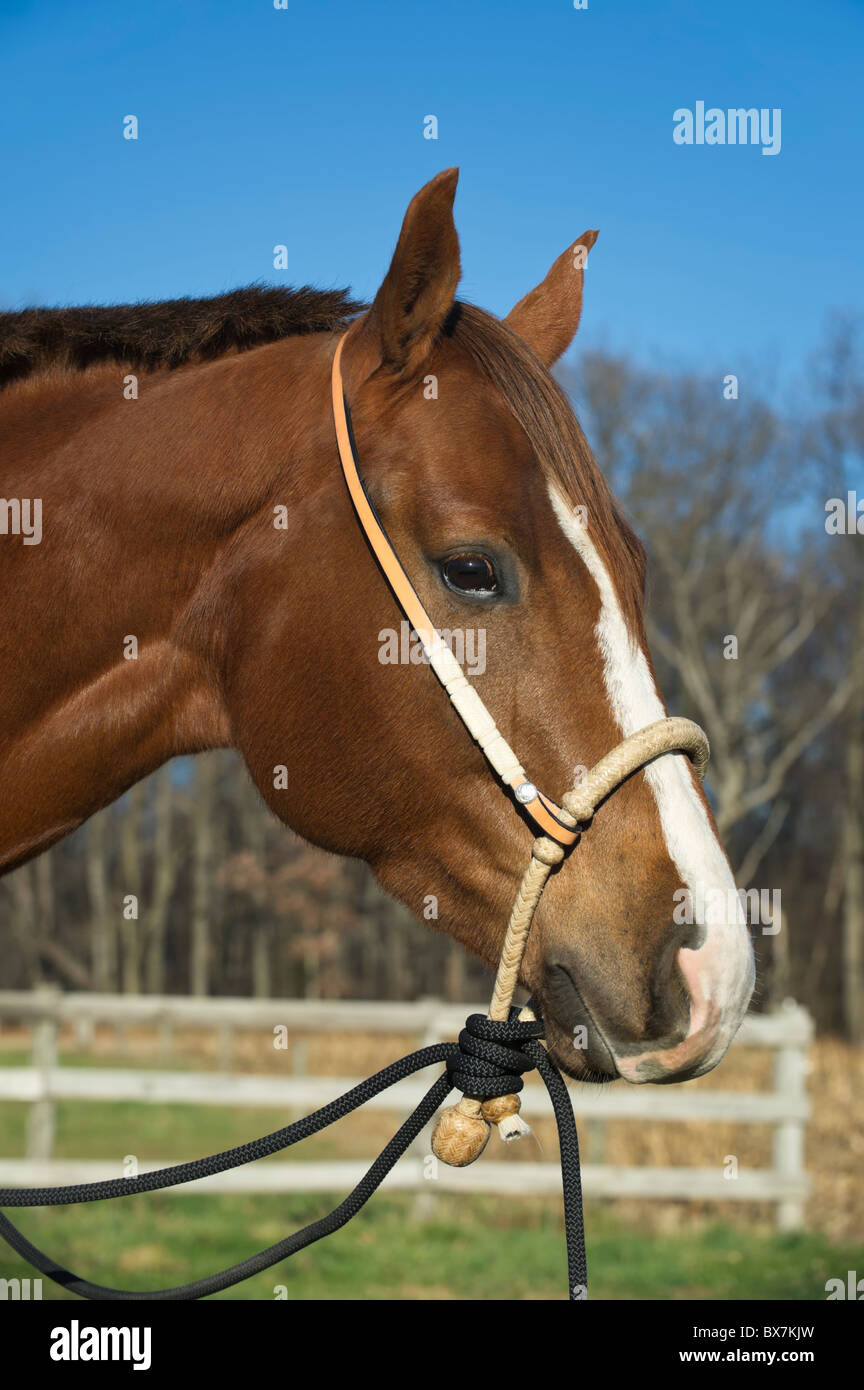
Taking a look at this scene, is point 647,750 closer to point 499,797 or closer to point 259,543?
point 499,797

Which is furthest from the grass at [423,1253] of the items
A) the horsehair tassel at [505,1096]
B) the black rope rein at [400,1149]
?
the horsehair tassel at [505,1096]

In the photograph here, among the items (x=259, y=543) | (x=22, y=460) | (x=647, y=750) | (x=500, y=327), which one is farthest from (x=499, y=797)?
(x=22, y=460)

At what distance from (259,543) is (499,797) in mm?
729

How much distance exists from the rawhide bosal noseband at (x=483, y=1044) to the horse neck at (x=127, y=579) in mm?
217

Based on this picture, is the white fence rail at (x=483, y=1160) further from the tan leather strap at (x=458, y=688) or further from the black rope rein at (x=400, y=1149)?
the tan leather strap at (x=458, y=688)

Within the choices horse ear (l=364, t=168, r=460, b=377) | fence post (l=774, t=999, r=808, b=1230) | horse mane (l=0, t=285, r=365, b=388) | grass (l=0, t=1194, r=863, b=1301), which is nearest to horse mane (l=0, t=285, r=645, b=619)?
horse mane (l=0, t=285, r=365, b=388)

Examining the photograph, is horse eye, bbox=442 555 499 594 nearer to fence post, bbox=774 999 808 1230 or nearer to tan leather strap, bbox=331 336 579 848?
tan leather strap, bbox=331 336 579 848

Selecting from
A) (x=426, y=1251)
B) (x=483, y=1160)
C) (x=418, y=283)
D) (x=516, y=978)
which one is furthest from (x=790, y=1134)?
(x=418, y=283)

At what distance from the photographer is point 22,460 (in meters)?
2.34

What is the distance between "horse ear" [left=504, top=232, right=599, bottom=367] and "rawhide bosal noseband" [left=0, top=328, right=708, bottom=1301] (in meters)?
0.62

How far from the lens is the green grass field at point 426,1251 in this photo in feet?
22.9

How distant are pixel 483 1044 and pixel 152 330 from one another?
1705 mm

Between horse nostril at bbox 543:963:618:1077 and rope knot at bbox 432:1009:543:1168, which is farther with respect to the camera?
rope knot at bbox 432:1009:543:1168

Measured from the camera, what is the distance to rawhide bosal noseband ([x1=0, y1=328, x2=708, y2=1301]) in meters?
1.97
